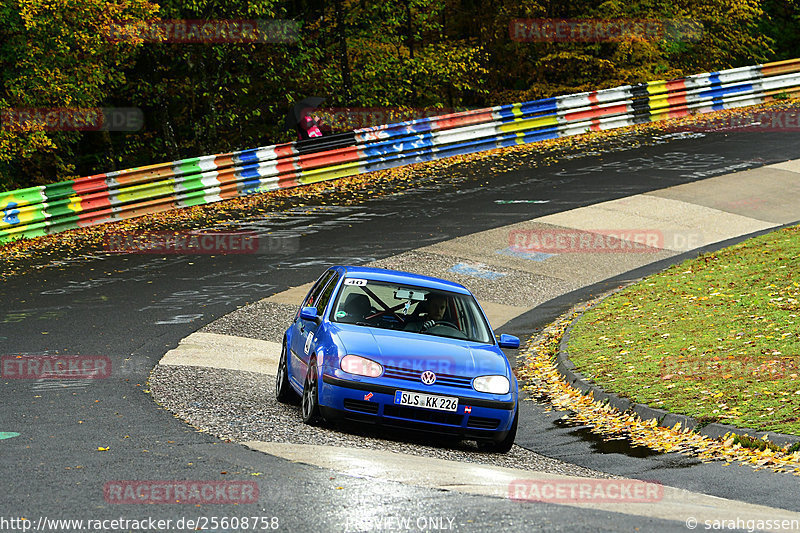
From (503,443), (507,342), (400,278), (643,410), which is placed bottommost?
(643,410)

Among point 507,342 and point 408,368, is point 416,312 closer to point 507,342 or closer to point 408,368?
point 507,342

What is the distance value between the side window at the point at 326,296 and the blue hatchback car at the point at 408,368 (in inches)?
3.1

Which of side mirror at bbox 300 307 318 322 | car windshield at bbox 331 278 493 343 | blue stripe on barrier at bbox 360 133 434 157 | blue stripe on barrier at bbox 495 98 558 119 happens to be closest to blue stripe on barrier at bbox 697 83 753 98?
blue stripe on barrier at bbox 495 98 558 119

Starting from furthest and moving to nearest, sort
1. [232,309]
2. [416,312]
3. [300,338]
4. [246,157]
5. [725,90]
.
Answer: [725,90]
[246,157]
[232,309]
[300,338]
[416,312]

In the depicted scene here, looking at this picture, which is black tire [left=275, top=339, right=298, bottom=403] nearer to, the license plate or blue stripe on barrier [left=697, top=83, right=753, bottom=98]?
the license plate

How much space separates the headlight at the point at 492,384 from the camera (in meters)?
9.05


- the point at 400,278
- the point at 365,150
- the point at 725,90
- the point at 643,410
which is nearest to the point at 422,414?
the point at 400,278

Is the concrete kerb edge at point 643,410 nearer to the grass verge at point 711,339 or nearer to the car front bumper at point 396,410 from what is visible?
the grass verge at point 711,339

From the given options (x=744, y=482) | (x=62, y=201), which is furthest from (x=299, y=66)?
(x=744, y=482)

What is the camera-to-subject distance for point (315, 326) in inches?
394

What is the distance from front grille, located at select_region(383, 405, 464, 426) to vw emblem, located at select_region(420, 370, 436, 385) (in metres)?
0.24

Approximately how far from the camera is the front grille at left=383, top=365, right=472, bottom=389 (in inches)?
350

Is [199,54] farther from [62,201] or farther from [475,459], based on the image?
[475,459]

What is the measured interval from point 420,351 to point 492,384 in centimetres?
70
